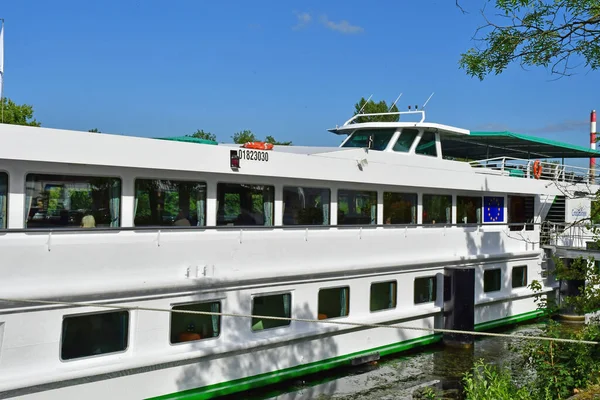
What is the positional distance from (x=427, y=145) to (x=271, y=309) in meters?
6.44

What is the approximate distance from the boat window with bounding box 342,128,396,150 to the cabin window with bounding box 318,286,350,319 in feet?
13.9

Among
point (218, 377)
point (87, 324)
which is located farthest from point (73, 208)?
point (218, 377)

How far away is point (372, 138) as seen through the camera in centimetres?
1275

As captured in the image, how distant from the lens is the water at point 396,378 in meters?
8.94

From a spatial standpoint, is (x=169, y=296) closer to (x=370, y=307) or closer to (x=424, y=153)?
(x=370, y=307)

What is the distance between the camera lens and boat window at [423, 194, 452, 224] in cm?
1184

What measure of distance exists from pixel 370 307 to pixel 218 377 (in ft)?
10.9

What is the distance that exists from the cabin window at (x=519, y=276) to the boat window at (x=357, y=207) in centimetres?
489

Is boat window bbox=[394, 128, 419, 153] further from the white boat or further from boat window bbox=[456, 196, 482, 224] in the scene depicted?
boat window bbox=[456, 196, 482, 224]

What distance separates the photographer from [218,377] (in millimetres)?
7992

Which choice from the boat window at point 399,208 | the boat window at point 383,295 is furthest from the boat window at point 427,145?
the boat window at point 383,295

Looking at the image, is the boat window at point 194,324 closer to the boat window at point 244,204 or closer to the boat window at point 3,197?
the boat window at point 244,204

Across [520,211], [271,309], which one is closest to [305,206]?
[271,309]

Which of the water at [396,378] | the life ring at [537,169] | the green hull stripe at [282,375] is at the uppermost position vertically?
the life ring at [537,169]
